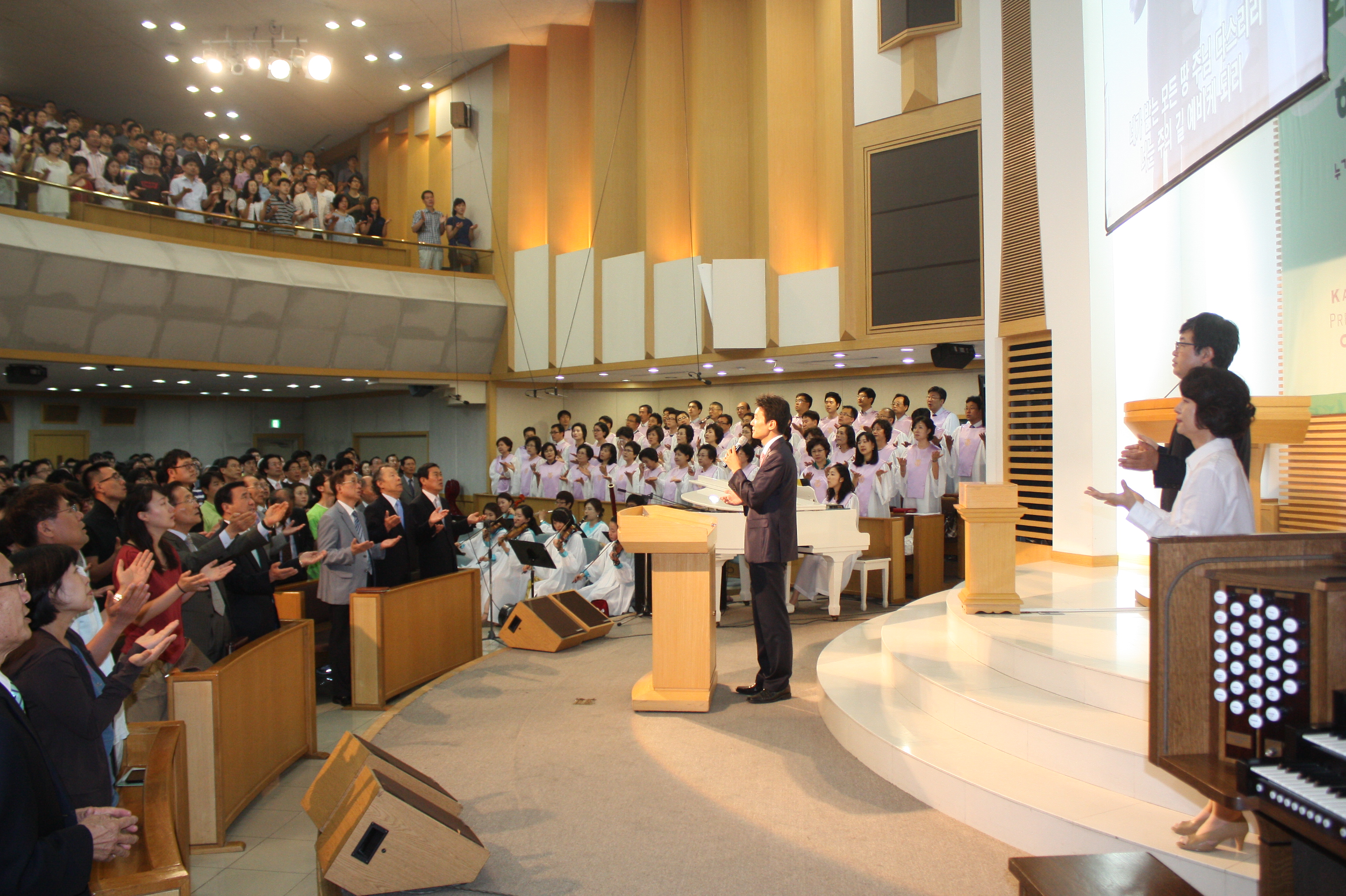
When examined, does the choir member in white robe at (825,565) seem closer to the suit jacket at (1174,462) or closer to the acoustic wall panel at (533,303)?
the suit jacket at (1174,462)

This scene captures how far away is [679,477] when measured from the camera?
9.80m

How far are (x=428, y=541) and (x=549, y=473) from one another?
6395 millimetres

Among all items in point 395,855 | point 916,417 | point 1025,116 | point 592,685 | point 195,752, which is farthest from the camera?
point 916,417

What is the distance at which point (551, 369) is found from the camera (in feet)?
46.4

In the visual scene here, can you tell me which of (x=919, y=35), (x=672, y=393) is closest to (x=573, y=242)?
(x=672, y=393)

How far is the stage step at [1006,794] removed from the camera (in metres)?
2.66

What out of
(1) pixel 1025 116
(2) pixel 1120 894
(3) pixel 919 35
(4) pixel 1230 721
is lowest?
(2) pixel 1120 894

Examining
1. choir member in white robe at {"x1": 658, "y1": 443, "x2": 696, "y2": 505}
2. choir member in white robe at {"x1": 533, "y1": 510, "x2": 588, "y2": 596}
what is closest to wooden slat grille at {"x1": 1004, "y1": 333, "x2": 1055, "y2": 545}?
choir member in white robe at {"x1": 658, "y1": 443, "x2": 696, "y2": 505}

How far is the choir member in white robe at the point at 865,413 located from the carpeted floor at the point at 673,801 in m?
5.19

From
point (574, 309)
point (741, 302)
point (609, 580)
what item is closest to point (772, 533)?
point (609, 580)

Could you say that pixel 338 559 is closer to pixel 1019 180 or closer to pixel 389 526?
pixel 389 526

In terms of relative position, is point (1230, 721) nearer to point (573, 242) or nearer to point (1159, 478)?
point (1159, 478)

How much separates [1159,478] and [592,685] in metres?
3.46

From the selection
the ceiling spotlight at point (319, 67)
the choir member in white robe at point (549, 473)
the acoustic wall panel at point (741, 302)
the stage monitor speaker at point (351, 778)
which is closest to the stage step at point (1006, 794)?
the stage monitor speaker at point (351, 778)
